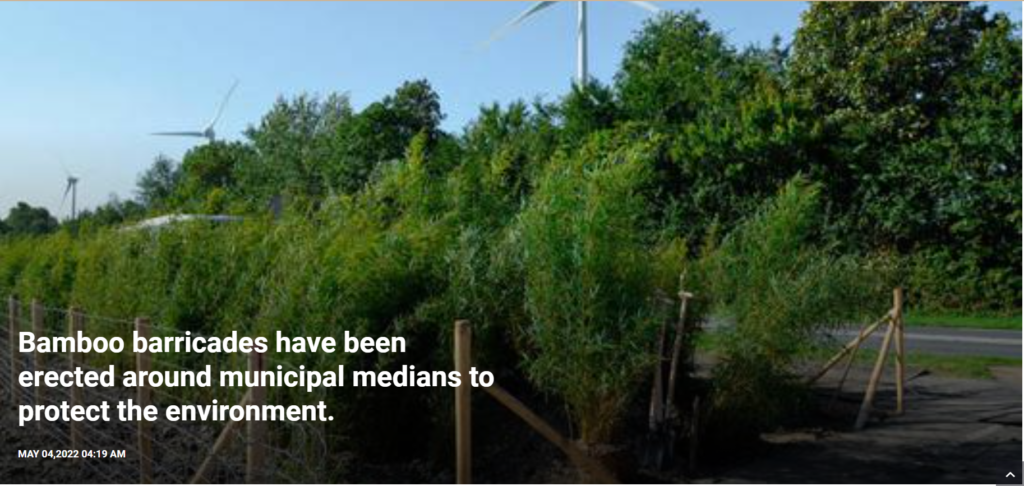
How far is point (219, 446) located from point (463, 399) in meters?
1.78

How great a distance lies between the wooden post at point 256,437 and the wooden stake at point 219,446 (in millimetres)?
74

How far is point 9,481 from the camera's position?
904cm

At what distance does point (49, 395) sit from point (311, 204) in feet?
10.4

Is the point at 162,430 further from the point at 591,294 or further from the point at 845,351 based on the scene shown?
the point at 845,351

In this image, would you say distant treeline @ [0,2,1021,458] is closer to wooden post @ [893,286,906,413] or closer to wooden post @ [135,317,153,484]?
wooden post @ [893,286,906,413]

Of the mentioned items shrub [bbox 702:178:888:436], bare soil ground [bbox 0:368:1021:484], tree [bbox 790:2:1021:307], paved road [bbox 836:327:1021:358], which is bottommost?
bare soil ground [bbox 0:368:1021:484]

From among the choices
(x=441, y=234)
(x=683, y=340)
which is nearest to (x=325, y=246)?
(x=441, y=234)

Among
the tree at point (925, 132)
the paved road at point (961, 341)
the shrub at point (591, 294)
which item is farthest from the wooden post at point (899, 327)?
the tree at point (925, 132)

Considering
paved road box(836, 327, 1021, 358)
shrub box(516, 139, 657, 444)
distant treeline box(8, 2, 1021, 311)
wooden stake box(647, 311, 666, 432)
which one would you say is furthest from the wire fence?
distant treeline box(8, 2, 1021, 311)

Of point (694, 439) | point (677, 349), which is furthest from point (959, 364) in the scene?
point (677, 349)

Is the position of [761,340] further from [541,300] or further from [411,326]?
[411,326]

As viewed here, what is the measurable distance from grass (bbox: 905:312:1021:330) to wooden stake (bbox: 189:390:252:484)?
1814cm

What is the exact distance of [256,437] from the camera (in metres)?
7.25

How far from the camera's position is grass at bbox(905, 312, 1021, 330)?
22.6m
